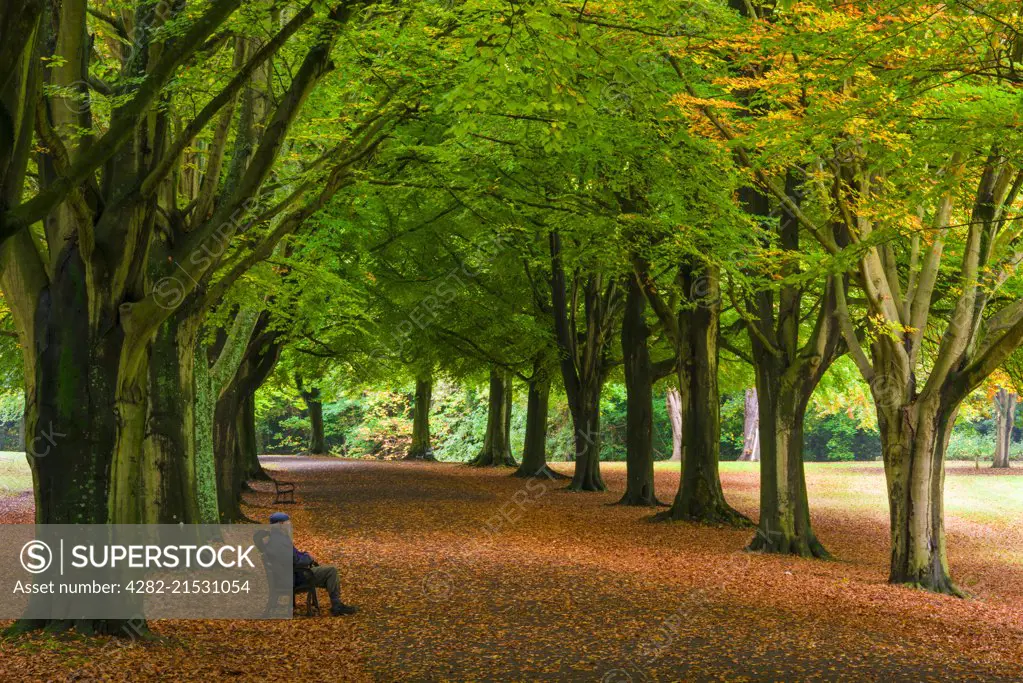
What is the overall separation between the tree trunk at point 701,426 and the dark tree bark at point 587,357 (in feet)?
21.5

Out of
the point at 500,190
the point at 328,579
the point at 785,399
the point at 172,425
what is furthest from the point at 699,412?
the point at 328,579

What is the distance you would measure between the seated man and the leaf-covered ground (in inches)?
8.8

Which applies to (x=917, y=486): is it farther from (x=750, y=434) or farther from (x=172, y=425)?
(x=750, y=434)

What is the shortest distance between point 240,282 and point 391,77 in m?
4.41

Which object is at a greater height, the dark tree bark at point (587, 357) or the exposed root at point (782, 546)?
the dark tree bark at point (587, 357)

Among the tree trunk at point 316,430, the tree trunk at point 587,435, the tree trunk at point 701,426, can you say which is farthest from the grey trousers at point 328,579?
the tree trunk at point 316,430

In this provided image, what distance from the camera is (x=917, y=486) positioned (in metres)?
13.7

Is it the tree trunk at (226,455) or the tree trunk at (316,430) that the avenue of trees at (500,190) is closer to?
the tree trunk at (226,455)

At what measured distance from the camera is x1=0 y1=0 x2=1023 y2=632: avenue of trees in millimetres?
8406

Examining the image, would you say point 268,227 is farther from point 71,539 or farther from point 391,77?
point 71,539

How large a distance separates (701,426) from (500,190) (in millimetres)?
9085

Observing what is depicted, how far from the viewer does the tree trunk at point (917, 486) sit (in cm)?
1360

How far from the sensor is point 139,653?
818 centimetres

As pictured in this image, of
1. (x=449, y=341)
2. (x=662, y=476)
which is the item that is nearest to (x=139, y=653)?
(x=449, y=341)
